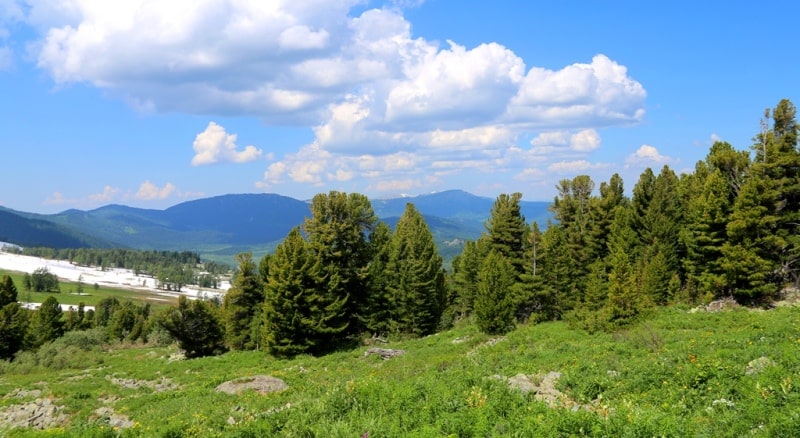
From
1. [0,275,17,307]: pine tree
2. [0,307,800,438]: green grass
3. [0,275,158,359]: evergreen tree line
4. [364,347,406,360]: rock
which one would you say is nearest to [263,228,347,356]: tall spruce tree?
[364,347,406,360]: rock

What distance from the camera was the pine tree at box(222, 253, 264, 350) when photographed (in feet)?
148

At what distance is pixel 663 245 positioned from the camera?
40.8 meters

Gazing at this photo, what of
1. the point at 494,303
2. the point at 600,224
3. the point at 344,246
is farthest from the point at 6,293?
the point at 600,224

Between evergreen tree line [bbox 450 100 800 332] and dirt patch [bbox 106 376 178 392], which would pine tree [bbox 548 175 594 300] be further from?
dirt patch [bbox 106 376 178 392]

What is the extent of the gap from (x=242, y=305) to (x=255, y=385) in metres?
28.4

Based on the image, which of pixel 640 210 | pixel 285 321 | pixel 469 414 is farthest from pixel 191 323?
pixel 640 210

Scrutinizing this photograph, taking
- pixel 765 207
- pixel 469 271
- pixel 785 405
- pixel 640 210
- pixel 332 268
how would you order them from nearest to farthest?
pixel 785 405 < pixel 765 207 < pixel 332 268 < pixel 640 210 < pixel 469 271

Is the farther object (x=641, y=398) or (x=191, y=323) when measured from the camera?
(x=191, y=323)

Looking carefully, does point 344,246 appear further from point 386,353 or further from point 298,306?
point 386,353

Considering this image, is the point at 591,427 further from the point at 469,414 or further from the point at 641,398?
the point at 641,398

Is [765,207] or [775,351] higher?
[765,207]

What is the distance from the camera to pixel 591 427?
8219 mm

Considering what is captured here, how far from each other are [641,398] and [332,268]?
95.7 feet

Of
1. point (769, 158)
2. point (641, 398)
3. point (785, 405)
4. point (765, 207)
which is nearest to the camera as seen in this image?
point (785, 405)
